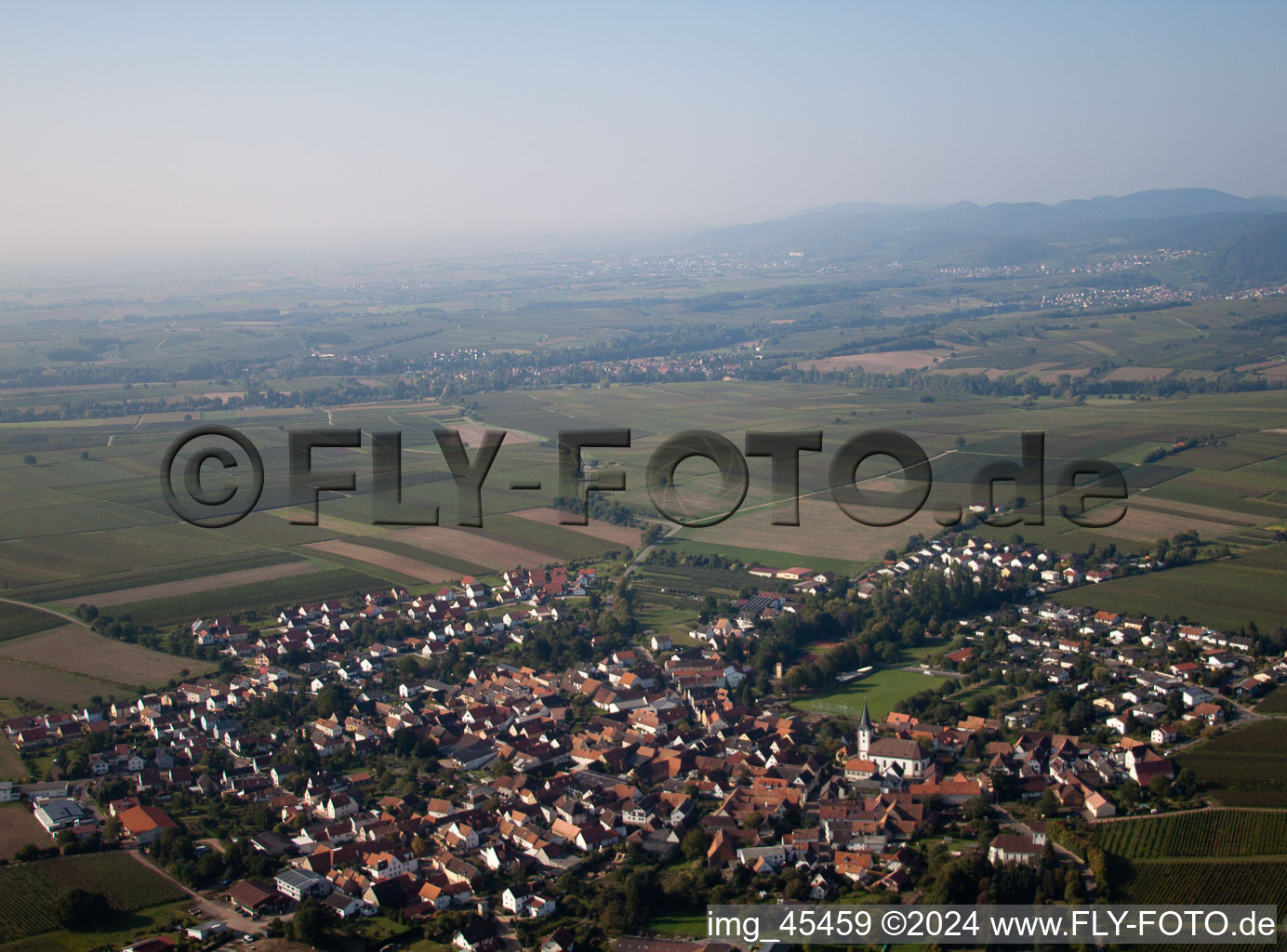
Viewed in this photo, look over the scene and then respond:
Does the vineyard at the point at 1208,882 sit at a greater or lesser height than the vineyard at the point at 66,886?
greater

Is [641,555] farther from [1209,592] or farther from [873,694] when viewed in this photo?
[1209,592]

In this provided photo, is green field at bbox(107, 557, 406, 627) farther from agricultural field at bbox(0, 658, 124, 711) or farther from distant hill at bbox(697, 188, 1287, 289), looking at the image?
distant hill at bbox(697, 188, 1287, 289)

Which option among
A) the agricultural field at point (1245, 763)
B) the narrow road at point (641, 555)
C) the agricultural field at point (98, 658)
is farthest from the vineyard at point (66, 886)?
the narrow road at point (641, 555)

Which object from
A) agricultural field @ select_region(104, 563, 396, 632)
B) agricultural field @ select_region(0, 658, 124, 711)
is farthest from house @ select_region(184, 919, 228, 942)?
agricultural field @ select_region(104, 563, 396, 632)

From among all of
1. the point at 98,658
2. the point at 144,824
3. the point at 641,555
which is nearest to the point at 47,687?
the point at 98,658

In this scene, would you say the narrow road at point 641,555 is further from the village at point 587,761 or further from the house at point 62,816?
the house at point 62,816
